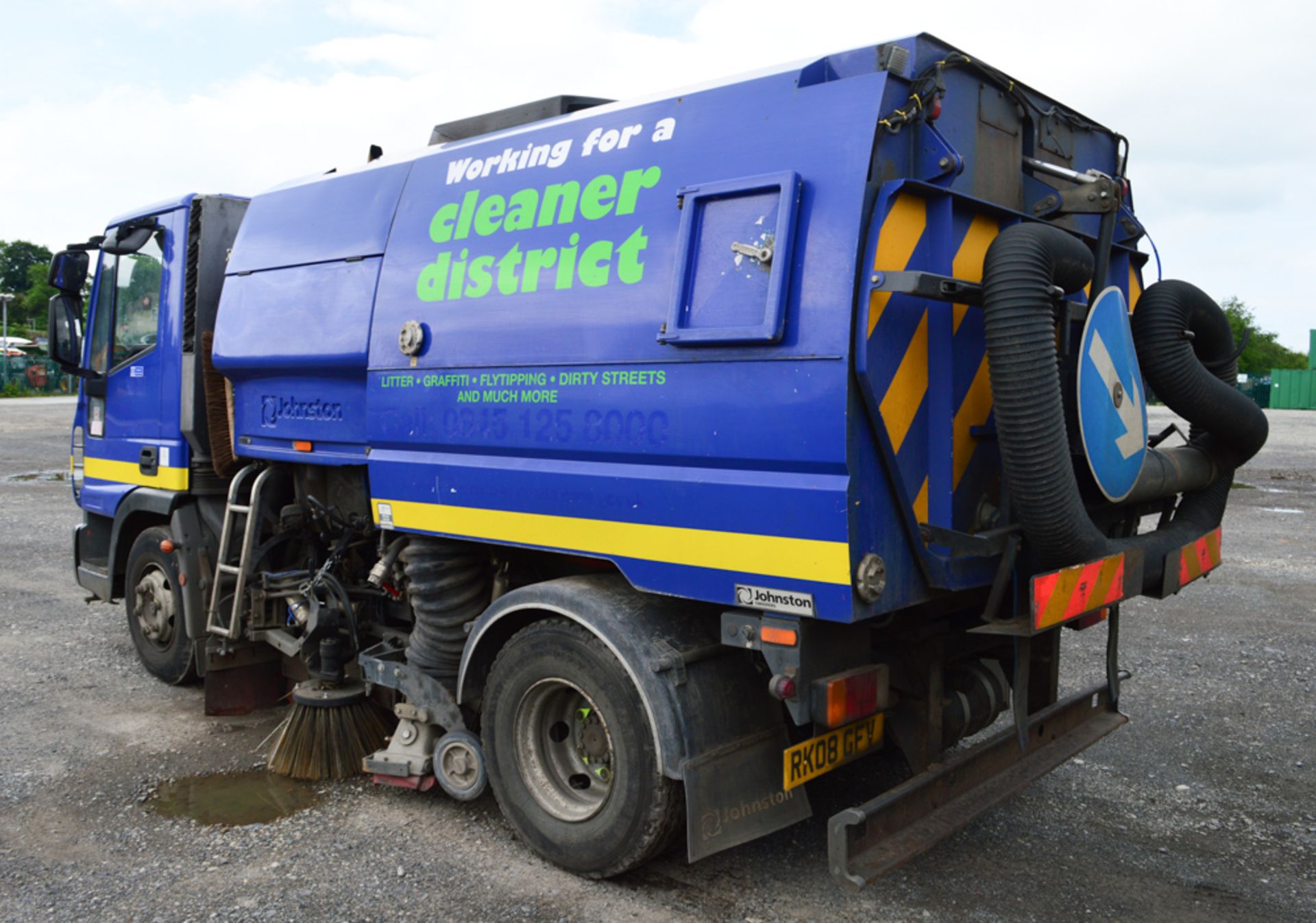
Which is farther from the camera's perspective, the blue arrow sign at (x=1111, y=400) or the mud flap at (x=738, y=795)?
the blue arrow sign at (x=1111, y=400)

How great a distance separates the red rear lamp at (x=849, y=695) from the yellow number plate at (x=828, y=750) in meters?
0.14

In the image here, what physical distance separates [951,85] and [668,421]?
1415 millimetres

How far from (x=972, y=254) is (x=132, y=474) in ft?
15.6

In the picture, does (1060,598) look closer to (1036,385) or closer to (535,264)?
(1036,385)

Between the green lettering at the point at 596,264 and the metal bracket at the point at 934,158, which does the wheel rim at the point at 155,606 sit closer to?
the green lettering at the point at 596,264

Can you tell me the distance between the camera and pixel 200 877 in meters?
3.71

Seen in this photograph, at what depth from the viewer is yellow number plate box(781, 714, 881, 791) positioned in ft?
10.9

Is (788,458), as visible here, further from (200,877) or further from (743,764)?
(200,877)

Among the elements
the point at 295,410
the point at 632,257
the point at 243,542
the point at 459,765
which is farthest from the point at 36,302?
the point at 632,257

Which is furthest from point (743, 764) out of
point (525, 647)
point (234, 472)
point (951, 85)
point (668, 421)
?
point (234, 472)

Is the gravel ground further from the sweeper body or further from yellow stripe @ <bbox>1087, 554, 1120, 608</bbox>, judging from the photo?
yellow stripe @ <bbox>1087, 554, 1120, 608</bbox>

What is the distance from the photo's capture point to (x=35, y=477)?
16.2 metres

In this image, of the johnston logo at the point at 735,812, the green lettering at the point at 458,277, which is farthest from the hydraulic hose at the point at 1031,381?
the green lettering at the point at 458,277

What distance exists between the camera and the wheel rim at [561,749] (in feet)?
12.4
